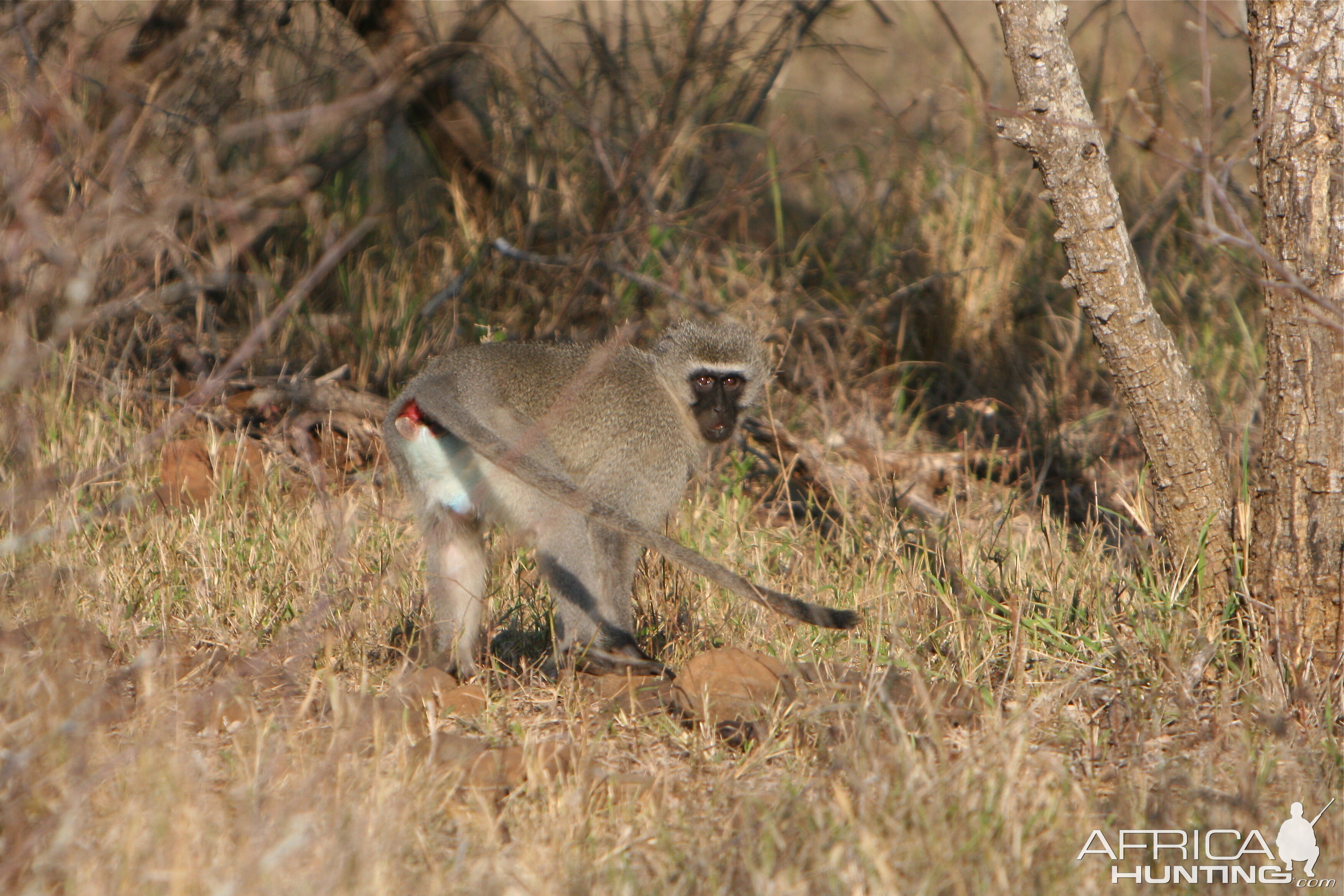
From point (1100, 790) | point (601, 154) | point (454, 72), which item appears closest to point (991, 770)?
point (1100, 790)

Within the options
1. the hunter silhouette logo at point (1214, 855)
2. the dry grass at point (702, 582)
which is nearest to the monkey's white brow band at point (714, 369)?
the dry grass at point (702, 582)

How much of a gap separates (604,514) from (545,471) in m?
0.28

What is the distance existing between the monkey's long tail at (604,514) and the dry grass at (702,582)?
11.6 inches

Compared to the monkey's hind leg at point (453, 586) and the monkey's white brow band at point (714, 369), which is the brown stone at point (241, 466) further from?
the monkey's white brow band at point (714, 369)

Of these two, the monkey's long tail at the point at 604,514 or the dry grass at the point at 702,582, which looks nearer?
the dry grass at the point at 702,582

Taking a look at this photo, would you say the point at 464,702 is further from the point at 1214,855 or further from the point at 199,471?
the point at 199,471

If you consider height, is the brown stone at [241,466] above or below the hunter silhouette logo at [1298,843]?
above

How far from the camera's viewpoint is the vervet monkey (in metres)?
3.73

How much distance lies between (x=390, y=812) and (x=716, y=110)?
185 inches

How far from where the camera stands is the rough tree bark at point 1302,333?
10.5 feet

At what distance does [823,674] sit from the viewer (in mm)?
3531

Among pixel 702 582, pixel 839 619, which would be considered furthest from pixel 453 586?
pixel 839 619

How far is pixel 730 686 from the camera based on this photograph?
3.39 meters

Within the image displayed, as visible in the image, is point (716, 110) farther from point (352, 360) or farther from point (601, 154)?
point (352, 360)
